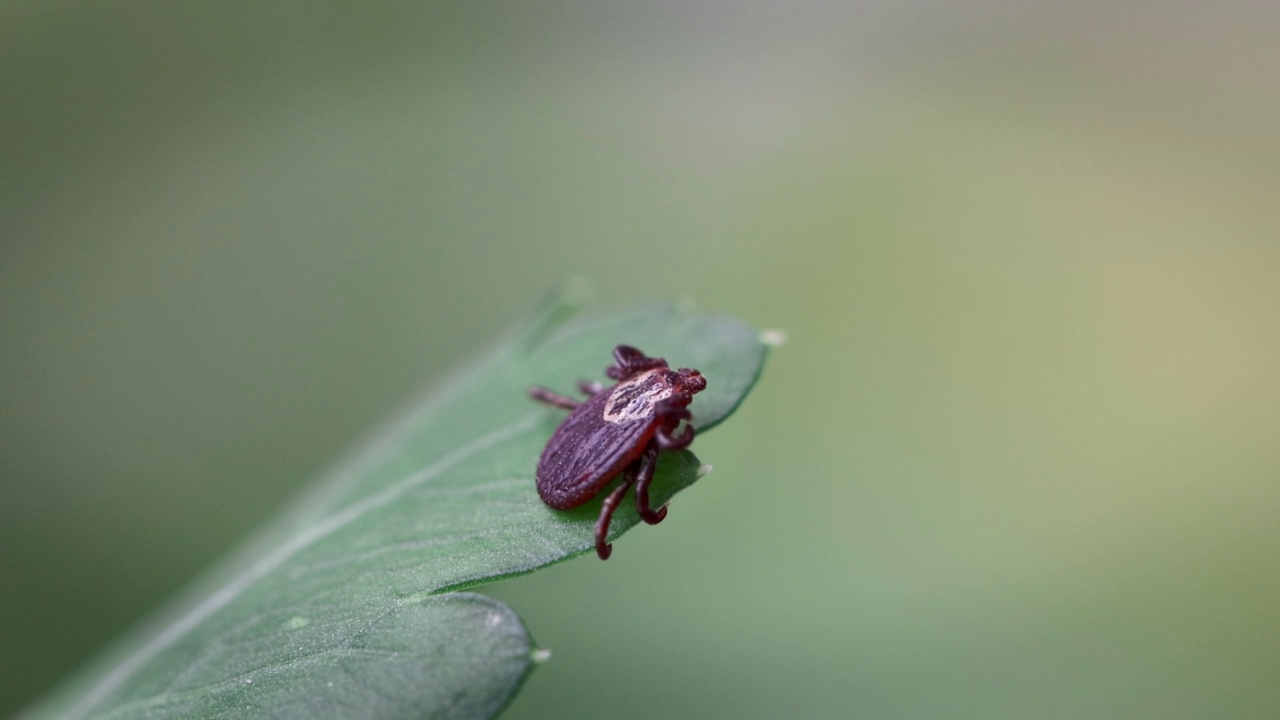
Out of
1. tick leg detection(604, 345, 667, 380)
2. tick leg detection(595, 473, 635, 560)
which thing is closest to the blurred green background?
→ tick leg detection(604, 345, 667, 380)

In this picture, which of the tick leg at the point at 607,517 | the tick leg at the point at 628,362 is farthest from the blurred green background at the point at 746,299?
the tick leg at the point at 607,517

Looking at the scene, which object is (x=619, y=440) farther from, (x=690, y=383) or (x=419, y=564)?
(x=419, y=564)

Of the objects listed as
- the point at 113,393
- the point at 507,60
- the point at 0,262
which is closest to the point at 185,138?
the point at 0,262

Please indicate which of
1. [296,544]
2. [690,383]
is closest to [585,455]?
[690,383]

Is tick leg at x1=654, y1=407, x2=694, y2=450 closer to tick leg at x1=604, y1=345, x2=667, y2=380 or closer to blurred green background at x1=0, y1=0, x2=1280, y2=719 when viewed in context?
tick leg at x1=604, y1=345, x2=667, y2=380

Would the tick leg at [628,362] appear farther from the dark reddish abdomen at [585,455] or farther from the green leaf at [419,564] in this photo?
the dark reddish abdomen at [585,455]
